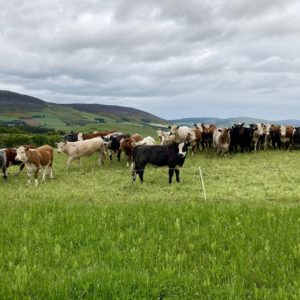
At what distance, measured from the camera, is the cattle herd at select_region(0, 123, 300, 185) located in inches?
758

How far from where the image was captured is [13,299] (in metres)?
4.70

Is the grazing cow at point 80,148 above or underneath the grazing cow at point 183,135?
underneath

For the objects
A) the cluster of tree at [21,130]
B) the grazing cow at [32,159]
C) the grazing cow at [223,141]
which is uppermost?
the grazing cow at [223,141]

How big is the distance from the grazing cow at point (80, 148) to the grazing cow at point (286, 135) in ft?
47.0

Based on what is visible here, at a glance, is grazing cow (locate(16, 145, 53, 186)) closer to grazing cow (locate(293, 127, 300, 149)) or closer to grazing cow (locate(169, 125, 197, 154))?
grazing cow (locate(169, 125, 197, 154))

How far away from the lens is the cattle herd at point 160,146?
19.3m

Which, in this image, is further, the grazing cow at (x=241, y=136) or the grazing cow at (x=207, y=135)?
the grazing cow at (x=207, y=135)

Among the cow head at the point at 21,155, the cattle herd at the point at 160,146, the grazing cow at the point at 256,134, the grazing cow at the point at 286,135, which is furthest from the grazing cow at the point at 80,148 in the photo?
the grazing cow at the point at 286,135

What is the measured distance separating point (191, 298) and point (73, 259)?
2066 mm

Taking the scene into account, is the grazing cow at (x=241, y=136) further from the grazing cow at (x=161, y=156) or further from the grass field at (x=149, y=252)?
the grass field at (x=149, y=252)

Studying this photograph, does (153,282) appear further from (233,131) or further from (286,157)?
(233,131)

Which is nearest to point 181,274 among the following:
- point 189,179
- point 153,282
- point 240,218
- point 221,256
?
point 153,282

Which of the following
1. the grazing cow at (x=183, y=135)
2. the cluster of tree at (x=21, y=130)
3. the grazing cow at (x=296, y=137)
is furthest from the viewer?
the cluster of tree at (x=21, y=130)

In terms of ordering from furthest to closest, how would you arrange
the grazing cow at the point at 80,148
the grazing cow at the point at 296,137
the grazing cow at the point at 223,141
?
the grazing cow at the point at 296,137 < the grazing cow at the point at 223,141 < the grazing cow at the point at 80,148
